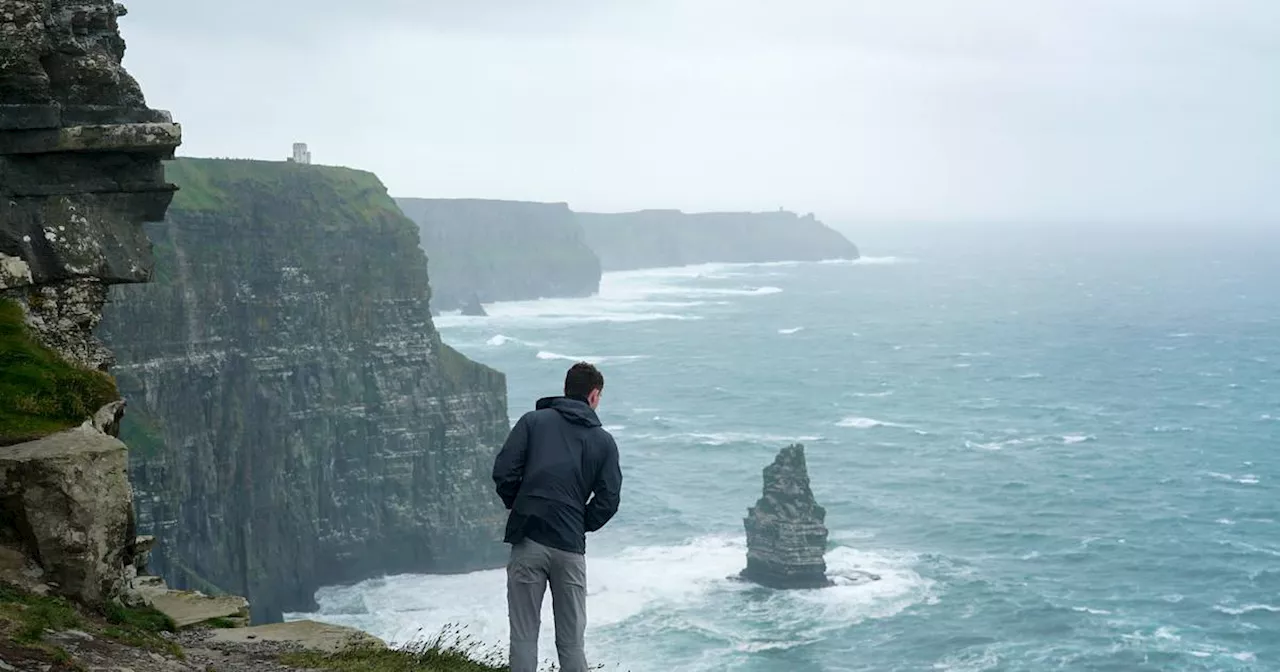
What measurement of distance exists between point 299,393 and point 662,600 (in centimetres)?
2112

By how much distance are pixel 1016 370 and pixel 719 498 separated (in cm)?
6855

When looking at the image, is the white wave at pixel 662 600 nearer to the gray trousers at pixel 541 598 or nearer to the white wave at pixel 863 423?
the gray trousers at pixel 541 598

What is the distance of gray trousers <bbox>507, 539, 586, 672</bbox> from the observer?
33.4ft

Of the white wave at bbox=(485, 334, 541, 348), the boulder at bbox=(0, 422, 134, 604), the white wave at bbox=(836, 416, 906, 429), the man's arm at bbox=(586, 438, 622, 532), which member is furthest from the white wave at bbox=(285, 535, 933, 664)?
the white wave at bbox=(485, 334, 541, 348)

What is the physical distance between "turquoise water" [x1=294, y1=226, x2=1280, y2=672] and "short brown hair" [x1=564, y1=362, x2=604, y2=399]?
39.2 meters

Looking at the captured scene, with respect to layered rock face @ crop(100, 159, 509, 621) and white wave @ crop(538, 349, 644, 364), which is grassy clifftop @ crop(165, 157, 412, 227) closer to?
layered rock face @ crop(100, 159, 509, 621)

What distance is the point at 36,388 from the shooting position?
12.3 m

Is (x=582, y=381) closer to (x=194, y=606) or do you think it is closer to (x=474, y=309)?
(x=194, y=606)

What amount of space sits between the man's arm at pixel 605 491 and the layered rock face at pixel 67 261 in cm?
411

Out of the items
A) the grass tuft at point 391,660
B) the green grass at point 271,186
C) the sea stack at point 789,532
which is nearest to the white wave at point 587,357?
the green grass at point 271,186

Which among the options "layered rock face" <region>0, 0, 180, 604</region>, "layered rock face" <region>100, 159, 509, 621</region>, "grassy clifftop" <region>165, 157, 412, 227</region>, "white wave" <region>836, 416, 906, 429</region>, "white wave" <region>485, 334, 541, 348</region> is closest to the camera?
"layered rock face" <region>0, 0, 180, 604</region>

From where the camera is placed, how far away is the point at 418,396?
70.9 metres

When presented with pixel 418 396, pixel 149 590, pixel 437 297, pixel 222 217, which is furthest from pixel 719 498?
pixel 437 297

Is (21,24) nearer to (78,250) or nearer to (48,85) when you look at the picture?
(48,85)
